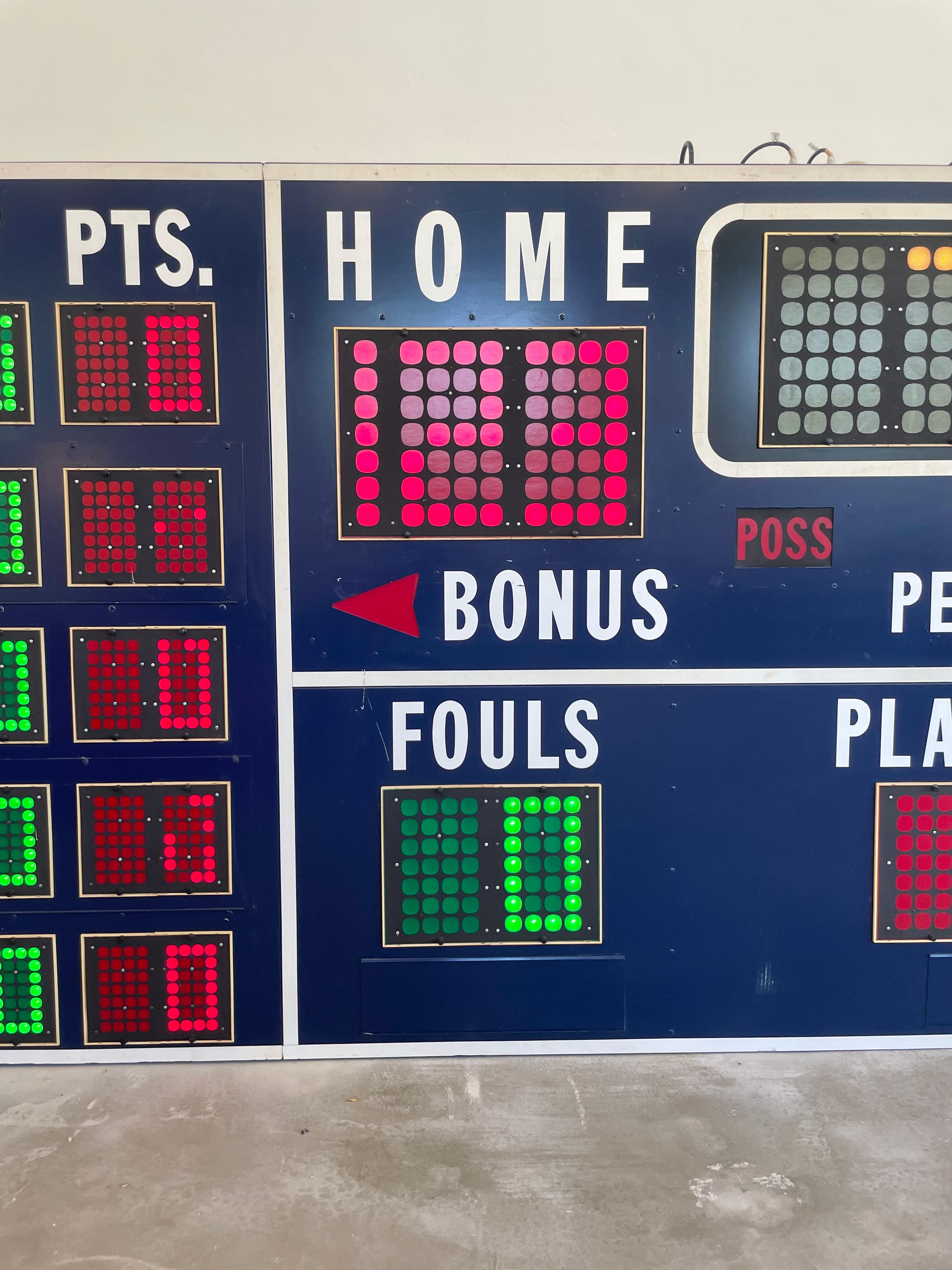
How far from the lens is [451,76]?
267cm

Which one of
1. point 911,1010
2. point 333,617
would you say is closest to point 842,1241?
point 911,1010

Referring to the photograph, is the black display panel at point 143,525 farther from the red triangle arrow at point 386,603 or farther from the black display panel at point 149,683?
the red triangle arrow at point 386,603

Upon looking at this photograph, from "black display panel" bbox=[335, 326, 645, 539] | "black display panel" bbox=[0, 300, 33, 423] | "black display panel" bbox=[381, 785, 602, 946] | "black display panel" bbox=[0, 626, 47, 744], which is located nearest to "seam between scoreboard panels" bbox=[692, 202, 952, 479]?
A: "black display panel" bbox=[335, 326, 645, 539]

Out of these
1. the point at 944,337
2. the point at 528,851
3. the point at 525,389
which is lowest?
the point at 528,851

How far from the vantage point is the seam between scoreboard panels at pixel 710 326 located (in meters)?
2.07

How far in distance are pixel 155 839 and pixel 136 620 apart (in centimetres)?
59

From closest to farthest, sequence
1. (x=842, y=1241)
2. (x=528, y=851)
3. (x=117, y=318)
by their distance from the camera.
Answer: (x=842, y=1241) < (x=117, y=318) < (x=528, y=851)

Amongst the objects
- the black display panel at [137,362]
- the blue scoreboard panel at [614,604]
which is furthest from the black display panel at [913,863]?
the black display panel at [137,362]

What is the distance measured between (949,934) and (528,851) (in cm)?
121

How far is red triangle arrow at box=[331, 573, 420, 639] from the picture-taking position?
2131 millimetres

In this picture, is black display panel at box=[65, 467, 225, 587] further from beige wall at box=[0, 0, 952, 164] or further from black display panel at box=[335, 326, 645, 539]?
beige wall at box=[0, 0, 952, 164]

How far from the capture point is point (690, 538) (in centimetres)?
215

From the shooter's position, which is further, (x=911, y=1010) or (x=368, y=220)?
(x=911, y=1010)

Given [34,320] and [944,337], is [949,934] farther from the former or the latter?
[34,320]
